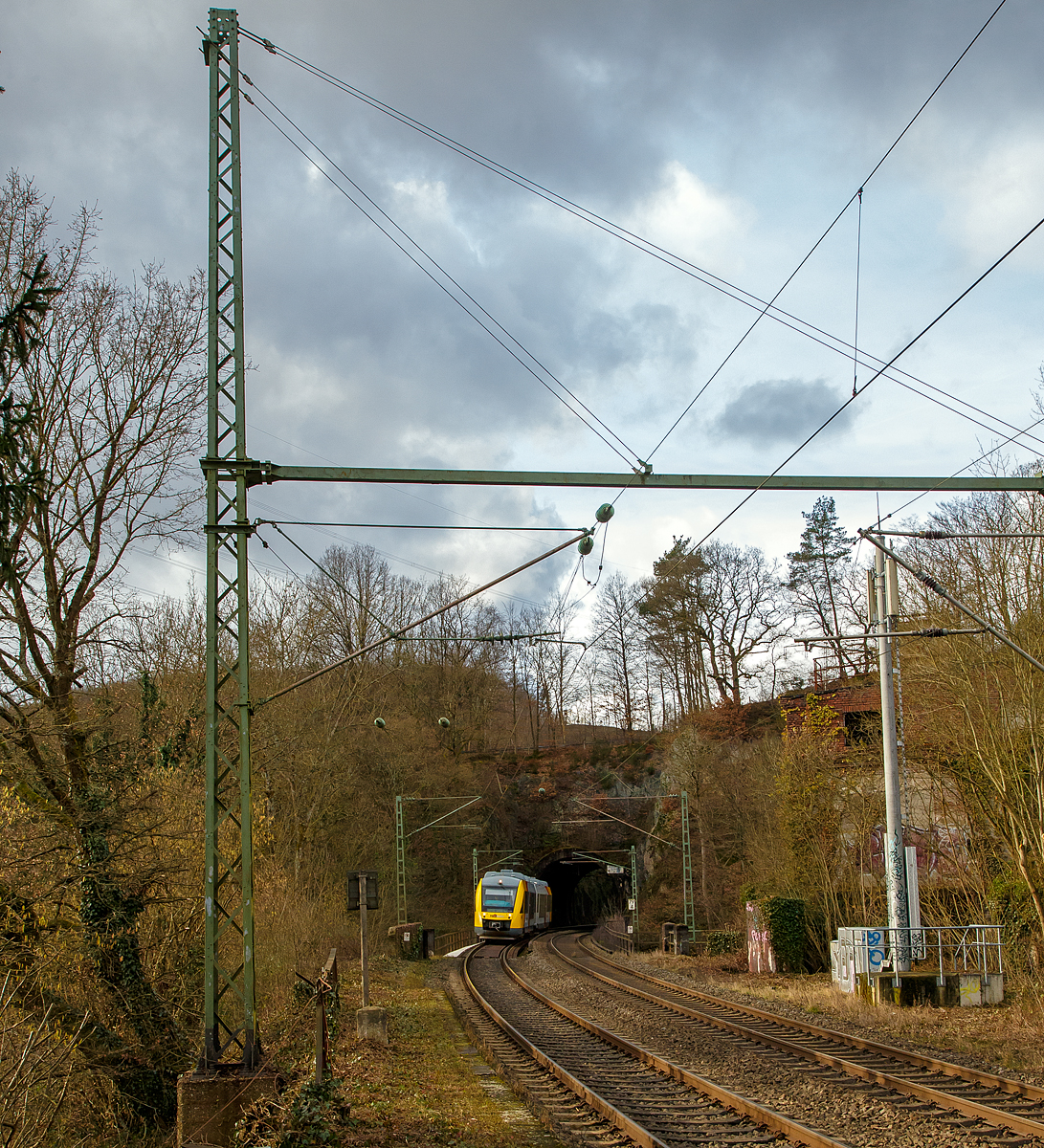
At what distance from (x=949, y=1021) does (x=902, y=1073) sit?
13.9 feet

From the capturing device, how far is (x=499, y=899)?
40781 mm

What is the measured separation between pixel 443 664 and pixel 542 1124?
4571 centimetres

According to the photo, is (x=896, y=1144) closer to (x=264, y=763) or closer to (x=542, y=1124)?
(x=542, y=1124)

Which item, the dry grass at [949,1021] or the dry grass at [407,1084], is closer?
the dry grass at [407,1084]

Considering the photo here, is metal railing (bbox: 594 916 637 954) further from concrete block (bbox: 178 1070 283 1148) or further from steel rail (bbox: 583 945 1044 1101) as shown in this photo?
concrete block (bbox: 178 1070 283 1148)

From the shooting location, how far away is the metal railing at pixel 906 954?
1659cm

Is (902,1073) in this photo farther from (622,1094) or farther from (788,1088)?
(622,1094)

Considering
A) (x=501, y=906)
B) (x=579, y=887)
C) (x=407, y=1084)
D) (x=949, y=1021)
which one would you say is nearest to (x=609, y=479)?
(x=407, y=1084)

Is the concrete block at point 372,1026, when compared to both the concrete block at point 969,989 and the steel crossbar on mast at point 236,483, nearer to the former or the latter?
the steel crossbar on mast at point 236,483

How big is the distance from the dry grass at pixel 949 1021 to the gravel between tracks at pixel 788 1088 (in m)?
2.06

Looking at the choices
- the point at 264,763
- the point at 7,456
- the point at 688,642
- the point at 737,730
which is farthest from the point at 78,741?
the point at 688,642

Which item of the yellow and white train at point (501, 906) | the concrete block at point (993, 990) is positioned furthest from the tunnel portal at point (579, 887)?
the concrete block at point (993, 990)

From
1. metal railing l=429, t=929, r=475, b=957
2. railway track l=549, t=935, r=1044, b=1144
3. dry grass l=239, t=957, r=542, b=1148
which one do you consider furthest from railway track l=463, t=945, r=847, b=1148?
metal railing l=429, t=929, r=475, b=957

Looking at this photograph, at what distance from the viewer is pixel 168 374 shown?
17.3 metres
